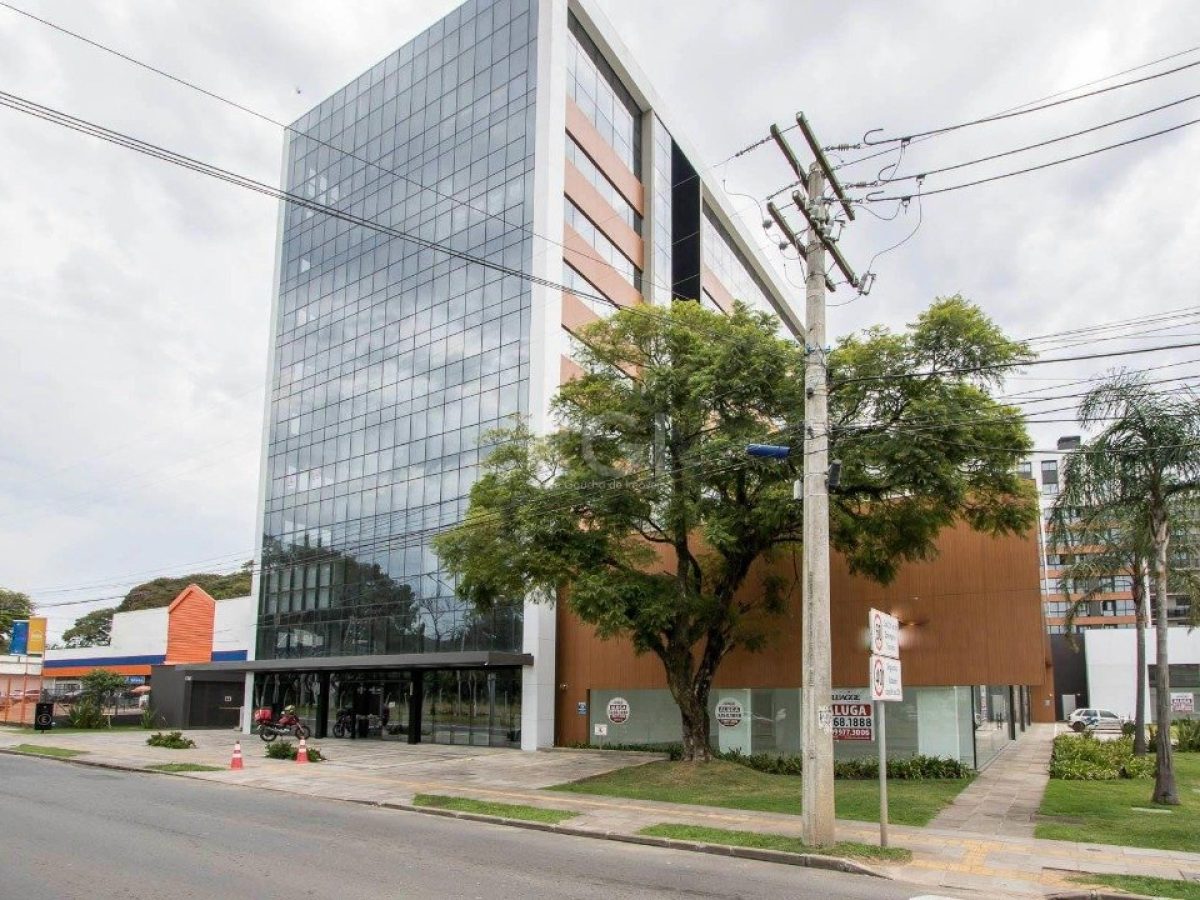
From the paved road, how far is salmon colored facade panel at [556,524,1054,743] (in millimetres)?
12776

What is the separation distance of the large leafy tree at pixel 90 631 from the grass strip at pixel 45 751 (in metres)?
74.2

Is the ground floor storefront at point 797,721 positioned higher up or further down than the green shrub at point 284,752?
higher up

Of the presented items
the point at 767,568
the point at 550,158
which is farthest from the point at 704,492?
the point at 550,158

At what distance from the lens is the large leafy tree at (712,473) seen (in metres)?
20.8

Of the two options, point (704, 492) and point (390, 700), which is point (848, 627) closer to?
point (704, 492)

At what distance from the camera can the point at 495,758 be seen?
30328 millimetres

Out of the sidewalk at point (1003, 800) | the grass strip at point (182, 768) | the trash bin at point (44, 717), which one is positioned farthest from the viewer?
the trash bin at point (44, 717)

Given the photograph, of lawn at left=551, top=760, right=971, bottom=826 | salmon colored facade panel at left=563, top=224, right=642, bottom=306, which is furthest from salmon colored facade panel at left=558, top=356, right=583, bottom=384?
lawn at left=551, top=760, right=971, bottom=826

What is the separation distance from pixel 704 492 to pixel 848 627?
19.7 ft

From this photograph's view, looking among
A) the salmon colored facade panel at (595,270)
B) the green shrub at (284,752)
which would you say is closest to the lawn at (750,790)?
the green shrub at (284,752)

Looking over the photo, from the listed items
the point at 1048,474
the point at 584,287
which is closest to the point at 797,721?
the point at 584,287

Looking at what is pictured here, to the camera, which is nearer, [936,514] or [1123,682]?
[936,514]

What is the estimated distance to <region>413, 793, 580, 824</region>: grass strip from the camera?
1722 centimetres

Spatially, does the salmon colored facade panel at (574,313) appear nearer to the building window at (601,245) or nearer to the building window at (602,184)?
the building window at (601,245)
